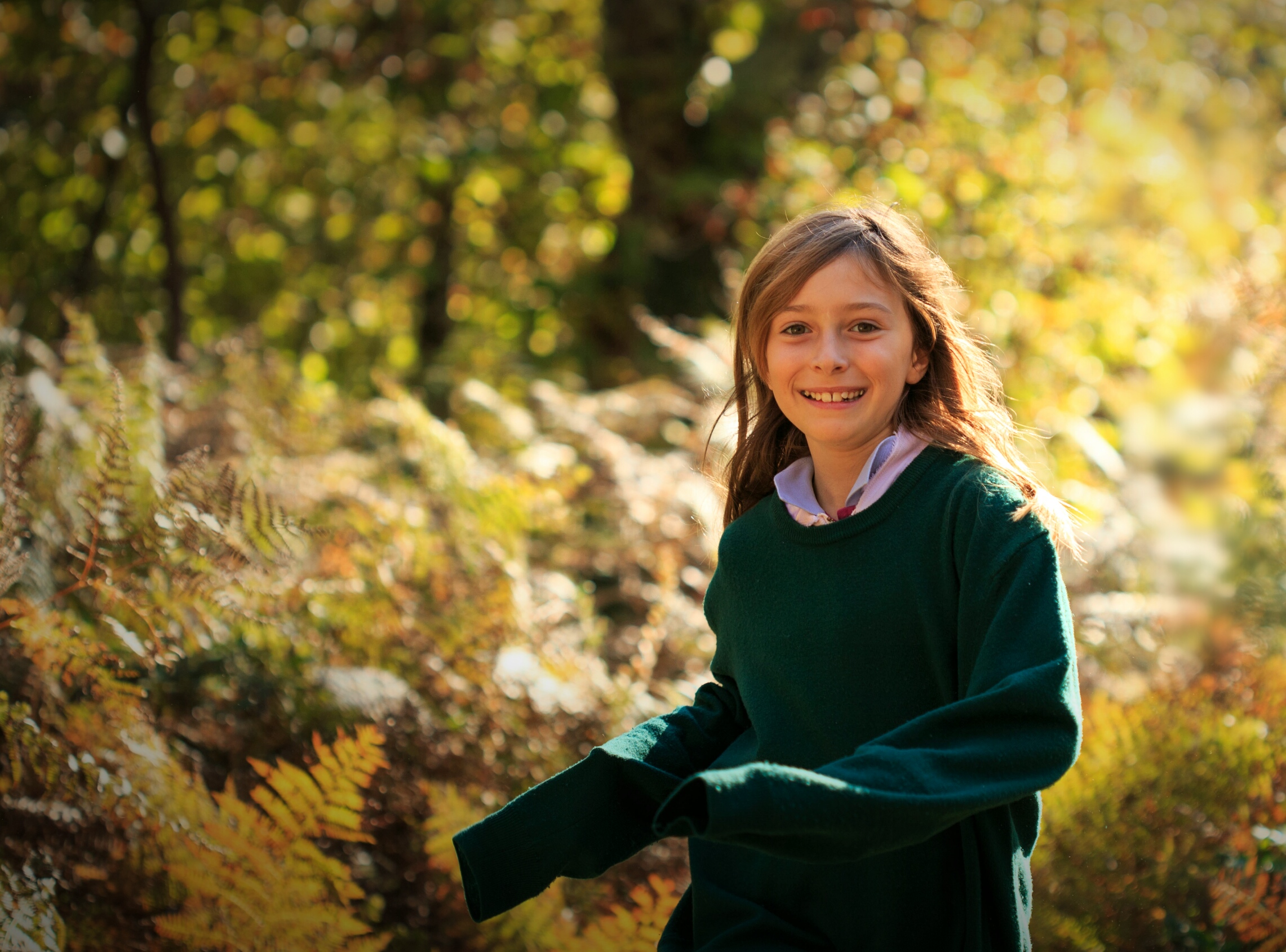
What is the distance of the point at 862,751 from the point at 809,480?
673 mm

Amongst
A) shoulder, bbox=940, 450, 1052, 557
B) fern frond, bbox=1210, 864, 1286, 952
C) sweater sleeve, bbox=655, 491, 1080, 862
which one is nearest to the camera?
sweater sleeve, bbox=655, 491, 1080, 862

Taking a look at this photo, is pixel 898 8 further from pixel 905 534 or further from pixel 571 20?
pixel 905 534

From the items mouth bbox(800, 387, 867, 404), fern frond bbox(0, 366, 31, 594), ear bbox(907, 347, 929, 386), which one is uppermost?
ear bbox(907, 347, 929, 386)

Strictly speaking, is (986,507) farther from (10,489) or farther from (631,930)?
(10,489)

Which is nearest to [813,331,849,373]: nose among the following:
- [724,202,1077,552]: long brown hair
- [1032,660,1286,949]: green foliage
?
[724,202,1077,552]: long brown hair

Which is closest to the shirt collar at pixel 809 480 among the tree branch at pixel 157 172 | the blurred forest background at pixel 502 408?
the blurred forest background at pixel 502 408

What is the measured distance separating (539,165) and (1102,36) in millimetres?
3937

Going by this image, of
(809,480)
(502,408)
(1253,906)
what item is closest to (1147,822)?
(1253,906)

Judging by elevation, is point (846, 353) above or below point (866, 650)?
above

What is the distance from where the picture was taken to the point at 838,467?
1904 millimetres

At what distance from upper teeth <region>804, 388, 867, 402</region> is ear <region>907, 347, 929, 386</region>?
0.46 ft

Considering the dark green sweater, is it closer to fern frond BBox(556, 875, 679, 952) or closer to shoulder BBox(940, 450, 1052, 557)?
shoulder BBox(940, 450, 1052, 557)

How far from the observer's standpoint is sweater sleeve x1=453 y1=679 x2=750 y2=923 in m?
1.74

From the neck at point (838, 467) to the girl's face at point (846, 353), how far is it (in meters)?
0.02
